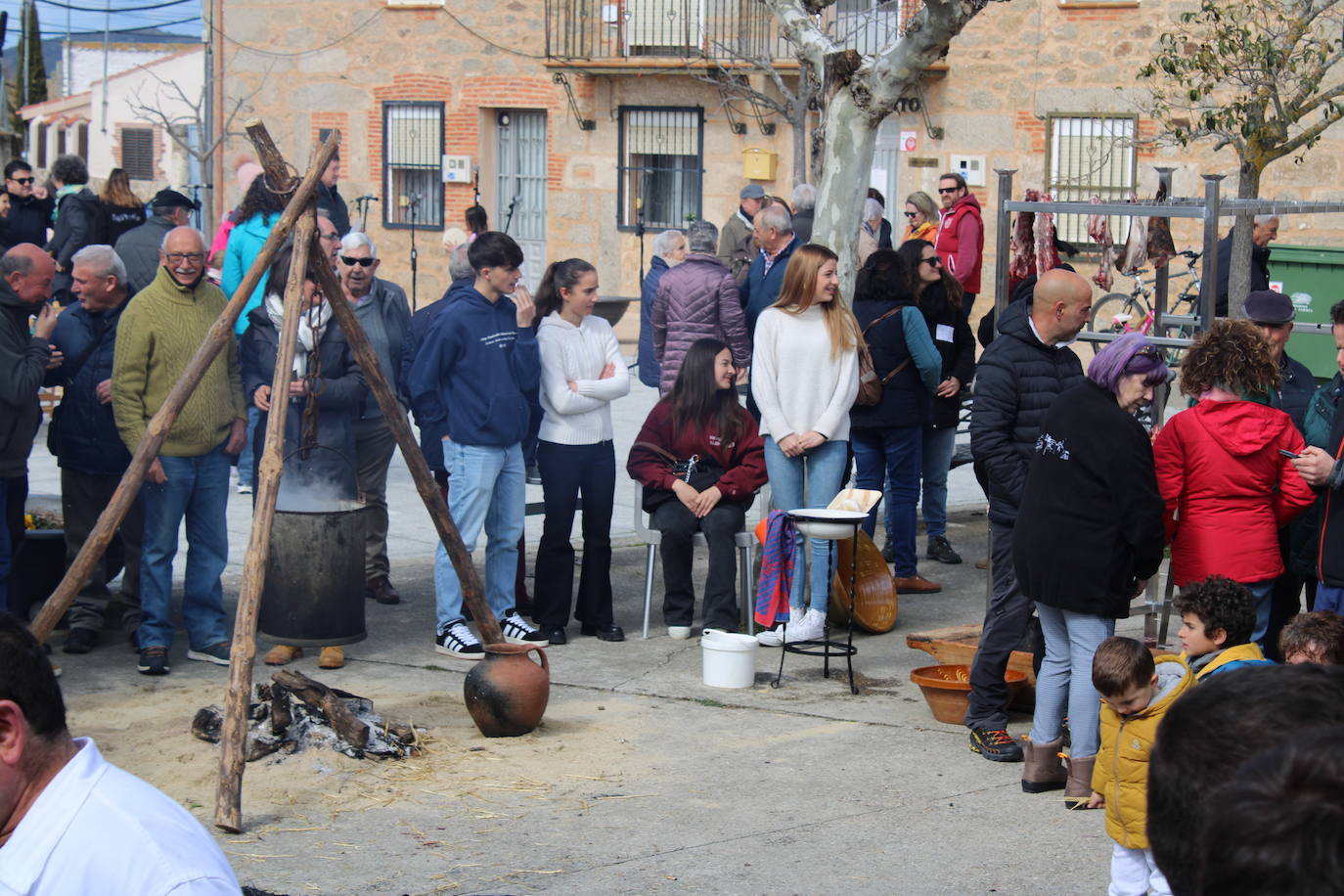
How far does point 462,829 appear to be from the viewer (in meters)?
5.85

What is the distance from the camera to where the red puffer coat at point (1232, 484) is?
625 centimetres

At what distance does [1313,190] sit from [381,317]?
14.9m

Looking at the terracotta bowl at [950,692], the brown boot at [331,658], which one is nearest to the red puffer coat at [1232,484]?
the terracotta bowl at [950,692]

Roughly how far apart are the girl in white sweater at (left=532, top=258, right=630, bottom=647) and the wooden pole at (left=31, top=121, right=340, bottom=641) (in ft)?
6.68

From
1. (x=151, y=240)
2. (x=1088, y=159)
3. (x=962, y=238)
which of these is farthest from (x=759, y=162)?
(x=151, y=240)

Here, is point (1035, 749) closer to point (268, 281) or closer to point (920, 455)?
point (920, 455)

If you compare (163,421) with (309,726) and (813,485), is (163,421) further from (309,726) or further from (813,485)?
(813,485)

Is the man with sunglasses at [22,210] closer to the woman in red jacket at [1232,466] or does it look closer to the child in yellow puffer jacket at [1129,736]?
the woman in red jacket at [1232,466]

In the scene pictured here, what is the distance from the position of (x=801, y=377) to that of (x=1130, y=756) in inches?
144

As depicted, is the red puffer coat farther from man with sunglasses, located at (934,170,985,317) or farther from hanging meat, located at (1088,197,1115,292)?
man with sunglasses, located at (934,170,985,317)

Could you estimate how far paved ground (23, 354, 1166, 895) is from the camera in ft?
17.9

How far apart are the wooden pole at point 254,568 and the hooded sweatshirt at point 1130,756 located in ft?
9.66

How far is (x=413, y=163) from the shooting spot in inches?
1040

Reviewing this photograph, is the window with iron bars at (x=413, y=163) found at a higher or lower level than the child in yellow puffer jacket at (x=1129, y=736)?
higher
